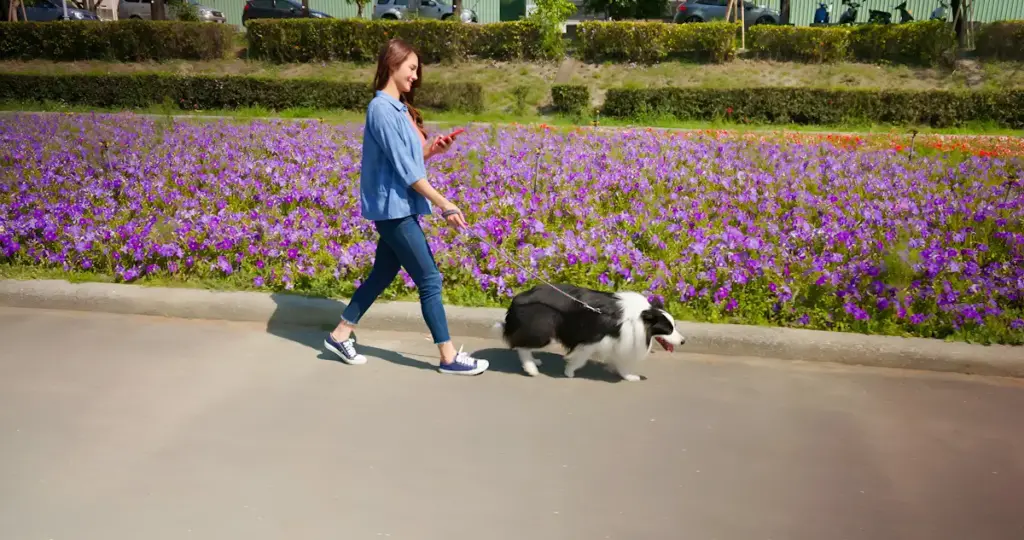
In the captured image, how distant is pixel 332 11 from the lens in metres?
39.6

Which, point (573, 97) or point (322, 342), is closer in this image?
point (322, 342)

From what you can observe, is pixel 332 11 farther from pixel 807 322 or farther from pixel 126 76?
pixel 807 322

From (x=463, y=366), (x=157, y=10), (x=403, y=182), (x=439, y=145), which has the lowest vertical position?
(x=463, y=366)

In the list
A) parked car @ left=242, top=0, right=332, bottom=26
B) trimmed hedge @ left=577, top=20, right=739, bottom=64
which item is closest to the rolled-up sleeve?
trimmed hedge @ left=577, top=20, right=739, bottom=64

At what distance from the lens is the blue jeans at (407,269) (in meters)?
4.50

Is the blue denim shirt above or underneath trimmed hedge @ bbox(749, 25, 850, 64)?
underneath

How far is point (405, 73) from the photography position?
4.47 metres

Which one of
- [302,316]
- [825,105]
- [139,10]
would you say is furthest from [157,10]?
[302,316]

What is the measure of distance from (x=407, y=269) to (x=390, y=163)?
1.92ft

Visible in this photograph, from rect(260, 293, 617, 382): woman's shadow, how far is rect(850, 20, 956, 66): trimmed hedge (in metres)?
20.4

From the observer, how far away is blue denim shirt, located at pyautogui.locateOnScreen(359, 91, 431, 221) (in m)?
4.33

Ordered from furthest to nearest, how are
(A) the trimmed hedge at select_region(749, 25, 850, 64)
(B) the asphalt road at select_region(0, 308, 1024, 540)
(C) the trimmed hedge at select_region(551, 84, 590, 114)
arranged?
(A) the trimmed hedge at select_region(749, 25, 850, 64) < (C) the trimmed hedge at select_region(551, 84, 590, 114) < (B) the asphalt road at select_region(0, 308, 1024, 540)

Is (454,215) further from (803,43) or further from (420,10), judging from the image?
(420,10)

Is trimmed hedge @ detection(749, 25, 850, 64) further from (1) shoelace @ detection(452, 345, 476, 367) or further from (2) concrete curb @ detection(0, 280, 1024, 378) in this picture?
(1) shoelace @ detection(452, 345, 476, 367)
